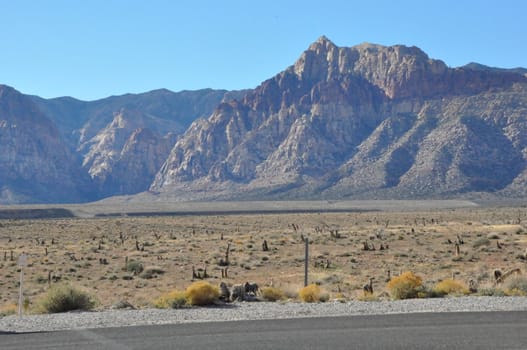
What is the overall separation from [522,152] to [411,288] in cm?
16477

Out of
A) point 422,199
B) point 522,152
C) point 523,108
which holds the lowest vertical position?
point 422,199

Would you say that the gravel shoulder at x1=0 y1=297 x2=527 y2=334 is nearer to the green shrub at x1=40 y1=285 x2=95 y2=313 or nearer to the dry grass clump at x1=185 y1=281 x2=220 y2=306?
the dry grass clump at x1=185 y1=281 x2=220 y2=306

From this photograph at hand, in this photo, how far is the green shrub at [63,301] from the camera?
1967cm

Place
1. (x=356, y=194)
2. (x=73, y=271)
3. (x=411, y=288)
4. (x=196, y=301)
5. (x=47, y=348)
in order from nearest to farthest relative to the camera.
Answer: (x=47, y=348)
(x=196, y=301)
(x=411, y=288)
(x=73, y=271)
(x=356, y=194)

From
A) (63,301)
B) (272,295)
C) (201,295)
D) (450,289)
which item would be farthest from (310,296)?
(63,301)

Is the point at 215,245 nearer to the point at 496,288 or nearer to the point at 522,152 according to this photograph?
the point at 496,288

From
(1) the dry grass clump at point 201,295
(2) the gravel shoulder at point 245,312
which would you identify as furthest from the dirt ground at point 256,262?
(2) the gravel shoulder at point 245,312

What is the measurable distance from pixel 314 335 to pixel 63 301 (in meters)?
8.46

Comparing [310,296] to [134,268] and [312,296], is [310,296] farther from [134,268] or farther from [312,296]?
[134,268]

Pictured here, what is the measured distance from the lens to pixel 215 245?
5141cm

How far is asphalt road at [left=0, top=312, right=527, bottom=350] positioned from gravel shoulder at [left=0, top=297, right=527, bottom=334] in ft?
3.23

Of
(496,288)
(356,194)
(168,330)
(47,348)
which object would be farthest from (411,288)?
(356,194)

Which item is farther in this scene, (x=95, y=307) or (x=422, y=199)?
(x=422, y=199)

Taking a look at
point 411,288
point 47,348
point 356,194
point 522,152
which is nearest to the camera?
point 47,348
